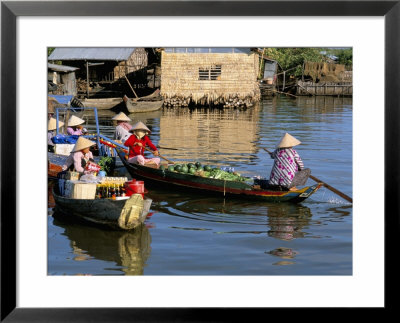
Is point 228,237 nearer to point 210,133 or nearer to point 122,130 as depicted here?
point 122,130

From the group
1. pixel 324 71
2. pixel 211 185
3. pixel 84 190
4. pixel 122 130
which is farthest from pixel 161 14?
pixel 324 71

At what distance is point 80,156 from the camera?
8.53 m

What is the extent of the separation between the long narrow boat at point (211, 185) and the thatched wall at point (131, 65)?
66.1 ft

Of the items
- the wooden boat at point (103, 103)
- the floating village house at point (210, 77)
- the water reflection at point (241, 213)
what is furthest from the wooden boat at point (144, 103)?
the water reflection at point (241, 213)

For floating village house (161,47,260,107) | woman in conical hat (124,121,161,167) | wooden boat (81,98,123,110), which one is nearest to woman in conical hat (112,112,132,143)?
woman in conical hat (124,121,161,167)

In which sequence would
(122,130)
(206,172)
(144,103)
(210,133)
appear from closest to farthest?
1. (206,172)
2. (122,130)
3. (210,133)
4. (144,103)

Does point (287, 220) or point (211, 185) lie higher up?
point (211, 185)

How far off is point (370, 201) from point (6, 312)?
2938 mm

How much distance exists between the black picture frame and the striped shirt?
407cm

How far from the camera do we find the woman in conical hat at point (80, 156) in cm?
835

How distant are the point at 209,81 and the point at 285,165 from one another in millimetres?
17911

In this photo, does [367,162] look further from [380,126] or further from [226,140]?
[226,140]

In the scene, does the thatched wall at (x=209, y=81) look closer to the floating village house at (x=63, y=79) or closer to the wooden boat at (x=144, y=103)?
the wooden boat at (x=144, y=103)

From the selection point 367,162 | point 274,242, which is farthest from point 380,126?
point 274,242
